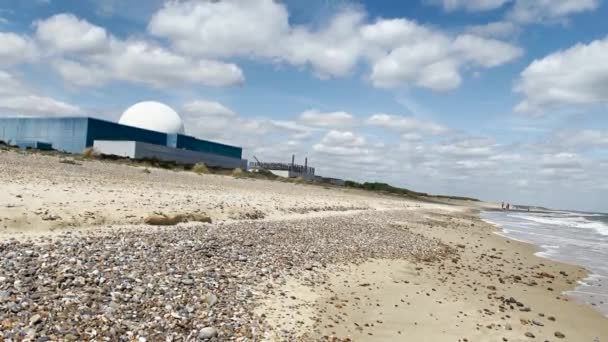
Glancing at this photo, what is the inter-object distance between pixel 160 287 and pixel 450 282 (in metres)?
9.21

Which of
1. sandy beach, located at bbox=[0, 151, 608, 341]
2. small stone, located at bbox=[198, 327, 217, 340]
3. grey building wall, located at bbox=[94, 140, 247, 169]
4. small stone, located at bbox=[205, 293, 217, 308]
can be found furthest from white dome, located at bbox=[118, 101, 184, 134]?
small stone, located at bbox=[198, 327, 217, 340]

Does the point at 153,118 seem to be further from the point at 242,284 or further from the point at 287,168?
the point at 242,284

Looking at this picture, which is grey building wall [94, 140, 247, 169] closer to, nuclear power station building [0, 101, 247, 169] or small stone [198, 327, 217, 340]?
nuclear power station building [0, 101, 247, 169]

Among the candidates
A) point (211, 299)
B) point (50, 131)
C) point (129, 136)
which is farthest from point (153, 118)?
point (211, 299)

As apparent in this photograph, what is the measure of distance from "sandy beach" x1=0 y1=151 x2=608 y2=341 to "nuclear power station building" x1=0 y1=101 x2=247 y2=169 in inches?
2801

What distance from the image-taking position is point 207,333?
7.07m

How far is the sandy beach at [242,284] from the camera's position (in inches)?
289

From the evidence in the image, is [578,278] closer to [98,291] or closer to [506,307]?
[506,307]

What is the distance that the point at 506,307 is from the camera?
38.0ft

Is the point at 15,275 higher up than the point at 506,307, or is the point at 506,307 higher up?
the point at 15,275

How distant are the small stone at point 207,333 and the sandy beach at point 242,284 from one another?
0.07ft

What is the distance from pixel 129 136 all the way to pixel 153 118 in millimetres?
13453

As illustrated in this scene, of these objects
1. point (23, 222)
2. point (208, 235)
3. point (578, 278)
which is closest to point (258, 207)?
point (208, 235)

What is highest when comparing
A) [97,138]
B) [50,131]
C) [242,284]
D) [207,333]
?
[50,131]
